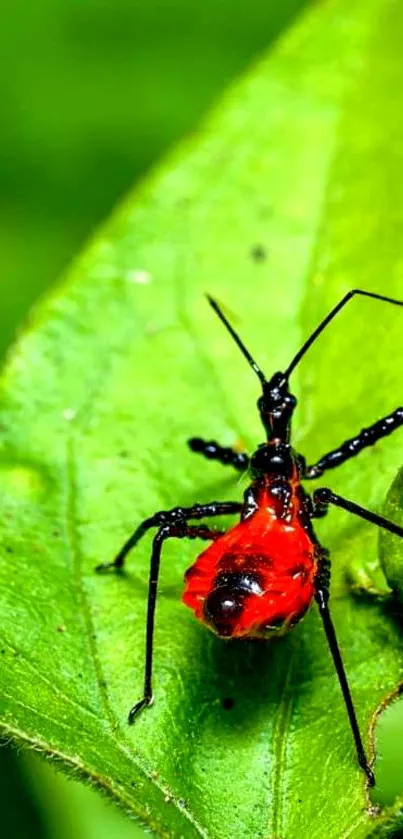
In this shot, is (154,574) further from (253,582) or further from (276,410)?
(276,410)

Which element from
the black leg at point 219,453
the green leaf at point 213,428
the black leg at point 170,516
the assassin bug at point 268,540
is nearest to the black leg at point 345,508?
the assassin bug at point 268,540

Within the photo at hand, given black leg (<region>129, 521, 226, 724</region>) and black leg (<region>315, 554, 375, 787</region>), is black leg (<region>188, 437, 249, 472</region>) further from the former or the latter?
black leg (<region>315, 554, 375, 787</region>)

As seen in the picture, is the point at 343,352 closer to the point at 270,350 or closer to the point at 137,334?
the point at 270,350

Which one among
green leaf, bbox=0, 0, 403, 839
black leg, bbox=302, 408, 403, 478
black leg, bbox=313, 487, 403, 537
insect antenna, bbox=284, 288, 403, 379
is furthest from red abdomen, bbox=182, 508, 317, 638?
insect antenna, bbox=284, 288, 403, 379

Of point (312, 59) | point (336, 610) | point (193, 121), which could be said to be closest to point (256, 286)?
point (312, 59)

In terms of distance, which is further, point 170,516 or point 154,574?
point 170,516

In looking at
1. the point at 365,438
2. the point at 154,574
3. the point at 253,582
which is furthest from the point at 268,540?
the point at 365,438
